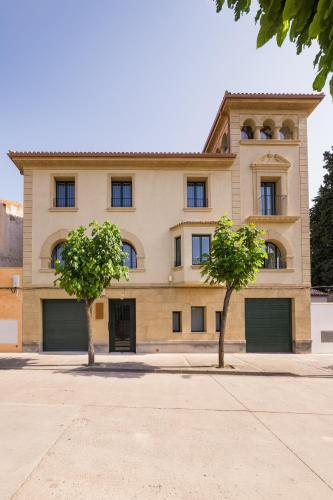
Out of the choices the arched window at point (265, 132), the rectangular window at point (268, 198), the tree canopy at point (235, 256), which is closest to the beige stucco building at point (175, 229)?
the rectangular window at point (268, 198)

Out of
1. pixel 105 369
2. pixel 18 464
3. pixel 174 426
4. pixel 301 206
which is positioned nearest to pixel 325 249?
pixel 301 206

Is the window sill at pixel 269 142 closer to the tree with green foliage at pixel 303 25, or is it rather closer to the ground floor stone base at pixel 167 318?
the ground floor stone base at pixel 167 318

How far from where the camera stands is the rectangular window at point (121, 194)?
1752 cm

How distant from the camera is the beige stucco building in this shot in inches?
656

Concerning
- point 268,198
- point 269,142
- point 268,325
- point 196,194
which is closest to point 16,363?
point 196,194

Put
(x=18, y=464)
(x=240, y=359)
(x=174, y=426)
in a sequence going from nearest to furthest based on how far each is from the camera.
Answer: (x=18, y=464)
(x=174, y=426)
(x=240, y=359)

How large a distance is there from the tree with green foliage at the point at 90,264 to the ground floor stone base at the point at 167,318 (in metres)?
3.04

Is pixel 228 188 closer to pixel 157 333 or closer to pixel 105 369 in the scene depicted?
pixel 157 333

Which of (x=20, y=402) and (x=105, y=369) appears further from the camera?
(x=105, y=369)

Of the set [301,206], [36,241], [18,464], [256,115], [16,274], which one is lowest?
[18,464]

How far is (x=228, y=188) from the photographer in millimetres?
17344

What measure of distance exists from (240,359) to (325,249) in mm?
18724

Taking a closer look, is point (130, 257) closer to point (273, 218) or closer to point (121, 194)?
point (121, 194)

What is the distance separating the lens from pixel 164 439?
20.2 ft
